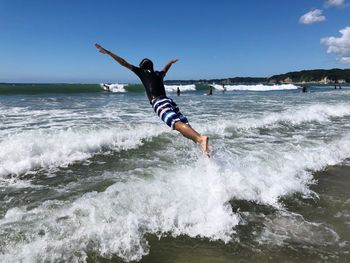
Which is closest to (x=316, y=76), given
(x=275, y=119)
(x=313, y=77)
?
(x=313, y=77)

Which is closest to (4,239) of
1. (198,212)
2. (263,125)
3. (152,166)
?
(198,212)

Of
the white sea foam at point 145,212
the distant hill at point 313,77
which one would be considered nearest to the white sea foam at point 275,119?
the white sea foam at point 145,212

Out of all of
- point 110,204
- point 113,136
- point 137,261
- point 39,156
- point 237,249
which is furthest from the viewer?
point 113,136

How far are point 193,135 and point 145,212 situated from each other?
1672 mm

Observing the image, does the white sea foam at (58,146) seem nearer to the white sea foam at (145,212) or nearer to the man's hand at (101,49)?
the white sea foam at (145,212)

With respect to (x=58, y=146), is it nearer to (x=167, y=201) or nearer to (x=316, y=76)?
(x=167, y=201)

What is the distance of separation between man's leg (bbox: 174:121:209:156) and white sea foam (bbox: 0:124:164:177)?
3767 millimetres

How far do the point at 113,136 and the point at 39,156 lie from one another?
9.01 ft

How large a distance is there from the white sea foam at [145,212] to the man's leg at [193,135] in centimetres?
83

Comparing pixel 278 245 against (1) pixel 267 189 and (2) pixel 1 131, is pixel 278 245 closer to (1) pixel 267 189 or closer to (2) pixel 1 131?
(1) pixel 267 189

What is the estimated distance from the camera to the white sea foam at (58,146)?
8.66 m

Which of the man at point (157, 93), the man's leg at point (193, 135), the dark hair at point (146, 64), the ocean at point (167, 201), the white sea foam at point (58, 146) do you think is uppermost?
the dark hair at point (146, 64)

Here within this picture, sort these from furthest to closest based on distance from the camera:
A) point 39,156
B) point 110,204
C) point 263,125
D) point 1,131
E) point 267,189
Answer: point 263,125, point 1,131, point 39,156, point 267,189, point 110,204

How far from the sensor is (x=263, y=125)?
51.5 feet
